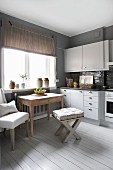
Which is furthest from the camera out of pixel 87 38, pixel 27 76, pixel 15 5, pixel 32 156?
pixel 87 38

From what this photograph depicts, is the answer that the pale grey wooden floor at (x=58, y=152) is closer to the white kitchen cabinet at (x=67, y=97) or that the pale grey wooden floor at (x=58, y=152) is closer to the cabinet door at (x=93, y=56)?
the white kitchen cabinet at (x=67, y=97)

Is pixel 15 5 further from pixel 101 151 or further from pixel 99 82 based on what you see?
pixel 101 151

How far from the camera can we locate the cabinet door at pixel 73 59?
395cm

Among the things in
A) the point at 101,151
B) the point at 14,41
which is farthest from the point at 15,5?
the point at 101,151

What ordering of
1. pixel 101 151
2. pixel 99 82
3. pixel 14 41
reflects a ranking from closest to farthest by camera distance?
pixel 101 151 → pixel 14 41 → pixel 99 82

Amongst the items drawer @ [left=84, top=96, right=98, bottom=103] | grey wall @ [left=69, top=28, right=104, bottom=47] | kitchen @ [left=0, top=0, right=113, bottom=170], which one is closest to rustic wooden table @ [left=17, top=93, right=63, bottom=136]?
kitchen @ [left=0, top=0, right=113, bottom=170]

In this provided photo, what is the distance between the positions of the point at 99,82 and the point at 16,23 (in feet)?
8.65

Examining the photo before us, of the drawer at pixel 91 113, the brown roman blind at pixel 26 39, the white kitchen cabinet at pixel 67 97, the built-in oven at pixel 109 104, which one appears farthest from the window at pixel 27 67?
the built-in oven at pixel 109 104

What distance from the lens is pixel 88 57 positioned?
3.74 m

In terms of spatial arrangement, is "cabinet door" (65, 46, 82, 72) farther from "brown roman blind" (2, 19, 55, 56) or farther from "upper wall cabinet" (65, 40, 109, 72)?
"brown roman blind" (2, 19, 55, 56)

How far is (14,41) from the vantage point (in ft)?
10.0

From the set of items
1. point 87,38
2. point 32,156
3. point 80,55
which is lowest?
point 32,156

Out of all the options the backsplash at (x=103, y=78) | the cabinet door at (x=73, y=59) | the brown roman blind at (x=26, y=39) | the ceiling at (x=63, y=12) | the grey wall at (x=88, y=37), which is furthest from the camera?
the cabinet door at (x=73, y=59)

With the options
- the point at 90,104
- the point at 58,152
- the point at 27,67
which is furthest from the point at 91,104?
the point at 27,67
